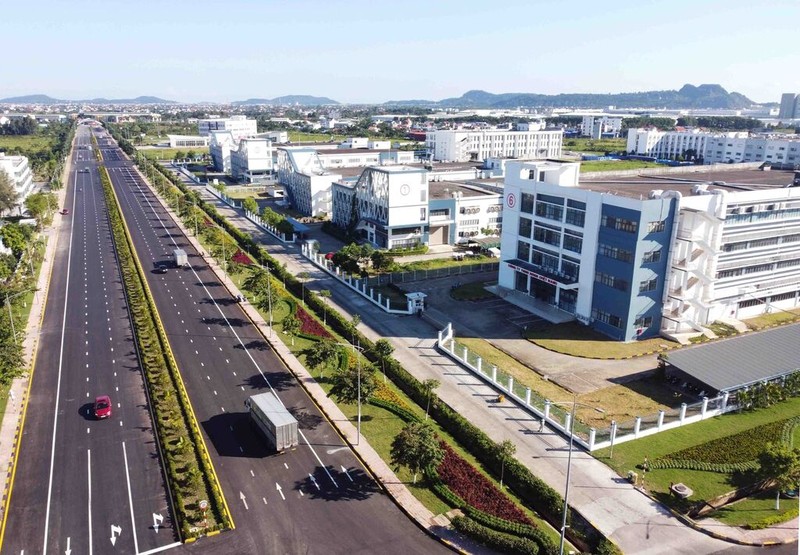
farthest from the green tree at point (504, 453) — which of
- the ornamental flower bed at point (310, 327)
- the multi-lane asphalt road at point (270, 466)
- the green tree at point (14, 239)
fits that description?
the green tree at point (14, 239)

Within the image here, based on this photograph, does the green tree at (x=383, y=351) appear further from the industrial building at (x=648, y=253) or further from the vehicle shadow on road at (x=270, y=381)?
the industrial building at (x=648, y=253)

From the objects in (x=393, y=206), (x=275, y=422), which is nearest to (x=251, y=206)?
(x=393, y=206)

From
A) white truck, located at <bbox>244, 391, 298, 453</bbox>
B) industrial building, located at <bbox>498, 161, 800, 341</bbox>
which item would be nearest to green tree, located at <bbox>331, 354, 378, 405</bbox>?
white truck, located at <bbox>244, 391, 298, 453</bbox>

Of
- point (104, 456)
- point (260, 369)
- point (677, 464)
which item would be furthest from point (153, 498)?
point (677, 464)

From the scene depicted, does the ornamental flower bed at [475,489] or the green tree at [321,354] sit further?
the green tree at [321,354]

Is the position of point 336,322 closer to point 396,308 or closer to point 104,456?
point 396,308

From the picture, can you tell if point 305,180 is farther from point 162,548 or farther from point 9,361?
point 162,548
